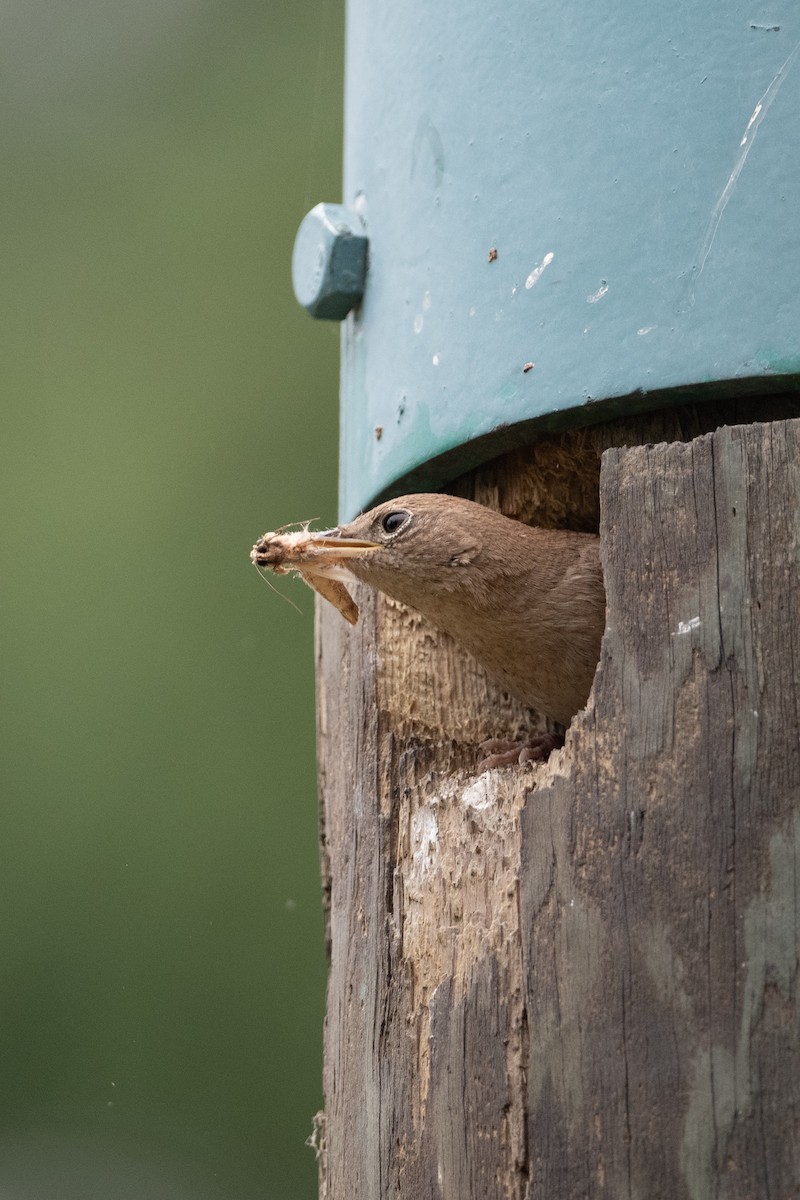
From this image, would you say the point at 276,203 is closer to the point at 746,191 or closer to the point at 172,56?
the point at 172,56

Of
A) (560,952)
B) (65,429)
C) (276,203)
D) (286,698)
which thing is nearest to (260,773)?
(286,698)

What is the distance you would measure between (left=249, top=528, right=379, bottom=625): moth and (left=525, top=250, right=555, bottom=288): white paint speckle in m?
0.74

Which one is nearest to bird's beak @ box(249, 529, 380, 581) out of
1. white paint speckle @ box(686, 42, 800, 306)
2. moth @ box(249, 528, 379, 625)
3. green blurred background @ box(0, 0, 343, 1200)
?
moth @ box(249, 528, 379, 625)

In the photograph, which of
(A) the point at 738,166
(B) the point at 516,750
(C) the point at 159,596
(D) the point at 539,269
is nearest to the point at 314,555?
(B) the point at 516,750

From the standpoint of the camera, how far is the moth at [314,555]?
3246 mm

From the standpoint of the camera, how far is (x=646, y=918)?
7.34ft

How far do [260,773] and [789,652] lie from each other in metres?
4.41

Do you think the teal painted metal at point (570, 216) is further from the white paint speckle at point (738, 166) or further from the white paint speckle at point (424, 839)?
the white paint speckle at point (424, 839)

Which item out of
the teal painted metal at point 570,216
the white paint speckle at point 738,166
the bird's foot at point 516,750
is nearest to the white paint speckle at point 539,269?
the teal painted metal at point 570,216

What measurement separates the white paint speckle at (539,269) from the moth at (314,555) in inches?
29.0

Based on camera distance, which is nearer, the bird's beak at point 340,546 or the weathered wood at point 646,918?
the weathered wood at point 646,918

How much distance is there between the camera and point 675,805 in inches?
88.8

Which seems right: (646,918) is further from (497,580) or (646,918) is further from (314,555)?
(314,555)

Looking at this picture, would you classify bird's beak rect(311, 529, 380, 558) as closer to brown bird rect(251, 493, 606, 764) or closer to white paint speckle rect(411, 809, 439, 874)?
brown bird rect(251, 493, 606, 764)
